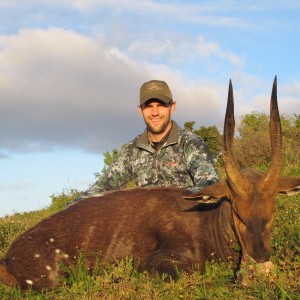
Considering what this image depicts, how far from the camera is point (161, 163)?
8578 millimetres

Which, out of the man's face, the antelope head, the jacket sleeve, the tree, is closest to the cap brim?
the man's face

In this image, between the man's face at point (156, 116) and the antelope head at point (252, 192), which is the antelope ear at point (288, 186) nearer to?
the antelope head at point (252, 192)

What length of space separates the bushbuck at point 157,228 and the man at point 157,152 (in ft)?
4.47

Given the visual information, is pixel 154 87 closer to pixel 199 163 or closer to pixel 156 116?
pixel 156 116

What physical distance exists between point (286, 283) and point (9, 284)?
11.5 ft

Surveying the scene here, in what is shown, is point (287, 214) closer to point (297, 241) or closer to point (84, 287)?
point (297, 241)

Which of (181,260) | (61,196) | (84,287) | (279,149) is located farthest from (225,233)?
(61,196)

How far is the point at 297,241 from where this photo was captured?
250 inches

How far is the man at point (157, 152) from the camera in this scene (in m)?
8.34

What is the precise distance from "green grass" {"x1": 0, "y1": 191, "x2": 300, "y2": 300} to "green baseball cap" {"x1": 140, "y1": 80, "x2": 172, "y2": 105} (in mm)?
2729

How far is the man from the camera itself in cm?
834

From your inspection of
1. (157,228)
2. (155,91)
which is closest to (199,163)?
(155,91)

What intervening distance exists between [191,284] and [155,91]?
3.79 m

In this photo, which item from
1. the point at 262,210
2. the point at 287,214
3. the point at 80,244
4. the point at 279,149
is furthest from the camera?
the point at 287,214
